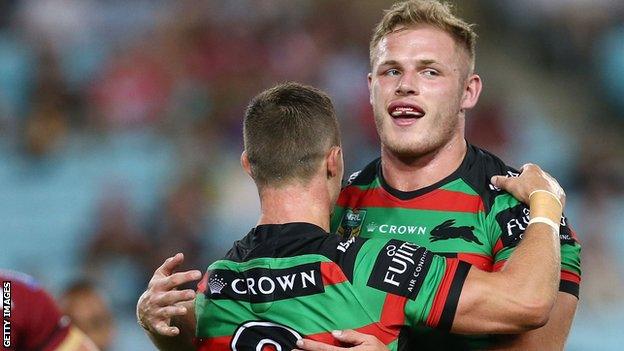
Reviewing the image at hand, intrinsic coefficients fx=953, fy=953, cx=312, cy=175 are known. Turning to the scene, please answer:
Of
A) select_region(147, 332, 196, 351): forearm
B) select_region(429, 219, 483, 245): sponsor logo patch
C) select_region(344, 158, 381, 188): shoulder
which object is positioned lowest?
select_region(147, 332, 196, 351): forearm

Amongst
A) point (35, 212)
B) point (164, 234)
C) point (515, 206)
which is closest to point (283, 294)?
point (515, 206)

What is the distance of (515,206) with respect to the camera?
3352mm

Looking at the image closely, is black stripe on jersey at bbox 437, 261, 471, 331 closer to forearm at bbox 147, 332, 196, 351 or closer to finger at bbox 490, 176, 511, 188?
finger at bbox 490, 176, 511, 188

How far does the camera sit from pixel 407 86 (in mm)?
3455

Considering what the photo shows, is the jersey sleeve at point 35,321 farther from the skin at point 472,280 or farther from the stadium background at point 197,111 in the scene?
the stadium background at point 197,111

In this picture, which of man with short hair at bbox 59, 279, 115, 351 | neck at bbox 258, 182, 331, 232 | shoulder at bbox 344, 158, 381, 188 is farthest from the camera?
man with short hair at bbox 59, 279, 115, 351

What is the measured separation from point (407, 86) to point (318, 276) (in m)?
0.90

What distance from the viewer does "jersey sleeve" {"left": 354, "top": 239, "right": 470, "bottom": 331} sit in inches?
113

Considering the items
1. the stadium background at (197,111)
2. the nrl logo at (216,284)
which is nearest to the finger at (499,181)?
the nrl logo at (216,284)

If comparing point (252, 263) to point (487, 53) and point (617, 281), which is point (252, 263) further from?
point (487, 53)

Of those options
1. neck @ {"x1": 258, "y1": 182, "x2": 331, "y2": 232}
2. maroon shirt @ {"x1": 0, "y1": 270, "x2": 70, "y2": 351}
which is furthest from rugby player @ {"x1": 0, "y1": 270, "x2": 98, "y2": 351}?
neck @ {"x1": 258, "y1": 182, "x2": 331, "y2": 232}

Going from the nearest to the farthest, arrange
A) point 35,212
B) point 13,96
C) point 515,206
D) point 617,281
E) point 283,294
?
point 283,294 → point 515,206 → point 617,281 → point 35,212 → point 13,96

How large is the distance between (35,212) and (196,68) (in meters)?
1.86

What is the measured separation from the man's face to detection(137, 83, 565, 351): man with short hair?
1.30 feet
